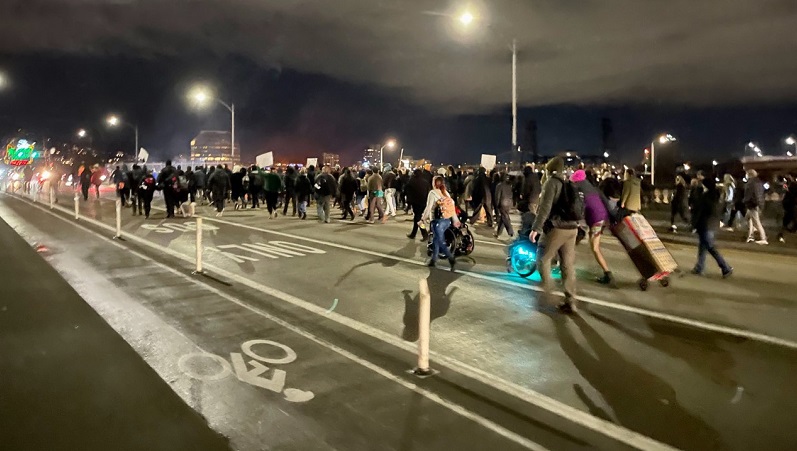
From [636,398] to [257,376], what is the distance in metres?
3.29

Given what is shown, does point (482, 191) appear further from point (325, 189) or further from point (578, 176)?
point (578, 176)

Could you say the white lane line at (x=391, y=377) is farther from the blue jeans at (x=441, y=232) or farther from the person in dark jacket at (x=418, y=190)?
the person in dark jacket at (x=418, y=190)

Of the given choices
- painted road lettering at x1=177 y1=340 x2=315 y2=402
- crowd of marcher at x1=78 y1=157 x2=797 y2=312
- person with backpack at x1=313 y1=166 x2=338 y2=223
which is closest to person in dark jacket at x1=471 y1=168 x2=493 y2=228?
crowd of marcher at x1=78 y1=157 x2=797 y2=312

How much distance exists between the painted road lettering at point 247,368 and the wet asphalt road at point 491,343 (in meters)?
0.07

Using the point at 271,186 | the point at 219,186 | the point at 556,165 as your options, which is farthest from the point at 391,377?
the point at 219,186

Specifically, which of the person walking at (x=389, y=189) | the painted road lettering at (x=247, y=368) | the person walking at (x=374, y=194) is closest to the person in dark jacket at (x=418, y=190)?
the person walking at (x=374, y=194)

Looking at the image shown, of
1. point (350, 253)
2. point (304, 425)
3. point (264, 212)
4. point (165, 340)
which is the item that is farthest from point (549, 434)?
point (264, 212)

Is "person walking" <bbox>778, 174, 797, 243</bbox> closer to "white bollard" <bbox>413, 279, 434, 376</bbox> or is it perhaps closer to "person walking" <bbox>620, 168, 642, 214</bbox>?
"person walking" <bbox>620, 168, 642, 214</bbox>

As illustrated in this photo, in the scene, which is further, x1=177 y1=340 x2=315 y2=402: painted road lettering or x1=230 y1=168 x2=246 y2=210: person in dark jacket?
x1=230 y1=168 x2=246 y2=210: person in dark jacket

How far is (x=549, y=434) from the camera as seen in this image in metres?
4.46

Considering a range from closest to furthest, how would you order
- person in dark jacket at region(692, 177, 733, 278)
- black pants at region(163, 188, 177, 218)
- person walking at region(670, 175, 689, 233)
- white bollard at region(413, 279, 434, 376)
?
white bollard at region(413, 279, 434, 376) → person in dark jacket at region(692, 177, 733, 278) → person walking at region(670, 175, 689, 233) → black pants at region(163, 188, 177, 218)

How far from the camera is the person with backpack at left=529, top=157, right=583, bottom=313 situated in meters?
7.64

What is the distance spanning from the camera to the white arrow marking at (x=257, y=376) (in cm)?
538

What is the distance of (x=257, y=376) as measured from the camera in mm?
5598
